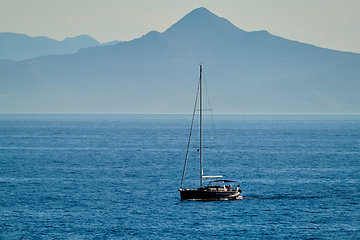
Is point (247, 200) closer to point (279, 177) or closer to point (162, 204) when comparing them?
point (162, 204)

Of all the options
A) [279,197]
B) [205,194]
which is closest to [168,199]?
[205,194]

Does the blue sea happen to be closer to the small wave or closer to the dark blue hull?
the small wave

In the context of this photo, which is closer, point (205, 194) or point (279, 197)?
point (205, 194)

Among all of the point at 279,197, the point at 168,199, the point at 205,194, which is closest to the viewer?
the point at 205,194

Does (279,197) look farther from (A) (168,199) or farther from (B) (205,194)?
(A) (168,199)

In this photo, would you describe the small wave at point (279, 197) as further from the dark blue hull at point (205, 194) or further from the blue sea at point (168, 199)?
the dark blue hull at point (205, 194)

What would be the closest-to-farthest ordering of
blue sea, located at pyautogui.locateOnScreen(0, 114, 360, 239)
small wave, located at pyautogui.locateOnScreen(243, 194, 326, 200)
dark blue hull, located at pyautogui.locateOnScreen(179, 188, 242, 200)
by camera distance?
blue sea, located at pyautogui.locateOnScreen(0, 114, 360, 239), dark blue hull, located at pyautogui.locateOnScreen(179, 188, 242, 200), small wave, located at pyautogui.locateOnScreen(243, 194, 326, 200)

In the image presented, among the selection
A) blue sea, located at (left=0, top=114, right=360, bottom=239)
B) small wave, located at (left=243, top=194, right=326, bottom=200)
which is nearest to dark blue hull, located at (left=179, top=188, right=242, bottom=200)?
blue sea, located at (left=0, top=114, right=360, bottom=239)

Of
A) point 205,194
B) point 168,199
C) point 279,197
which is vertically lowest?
point 279,197

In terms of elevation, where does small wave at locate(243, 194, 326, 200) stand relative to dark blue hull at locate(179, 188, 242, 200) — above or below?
below

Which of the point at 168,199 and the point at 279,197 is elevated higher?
the point at 168,199

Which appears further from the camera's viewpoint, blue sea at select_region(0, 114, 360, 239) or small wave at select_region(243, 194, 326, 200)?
small wave at select_region(243, 194, 326, 200)

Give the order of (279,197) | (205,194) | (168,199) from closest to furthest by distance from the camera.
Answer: (205,194) < (168,199) < (279,197)

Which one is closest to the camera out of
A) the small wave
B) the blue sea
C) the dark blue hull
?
the blue sea
